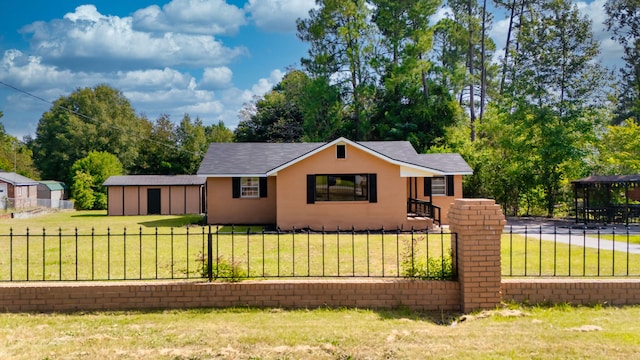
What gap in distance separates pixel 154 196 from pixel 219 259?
25.6 metres

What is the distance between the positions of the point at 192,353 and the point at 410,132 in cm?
3054

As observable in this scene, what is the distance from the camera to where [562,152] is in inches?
950

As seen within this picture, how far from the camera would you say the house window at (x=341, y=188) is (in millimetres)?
20422

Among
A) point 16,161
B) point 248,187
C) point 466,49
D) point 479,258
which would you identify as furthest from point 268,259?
point 16,161

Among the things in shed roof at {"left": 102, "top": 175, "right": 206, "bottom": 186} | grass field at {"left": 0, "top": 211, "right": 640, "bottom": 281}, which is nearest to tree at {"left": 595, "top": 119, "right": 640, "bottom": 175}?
grass field at {"left": 0, "top": 211, "right": 640, "bottom": 281}

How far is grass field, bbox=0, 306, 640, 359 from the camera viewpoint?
19.1ft

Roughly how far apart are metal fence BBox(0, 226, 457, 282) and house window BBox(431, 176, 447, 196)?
230 inches

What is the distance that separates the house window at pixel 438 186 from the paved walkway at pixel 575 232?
320 cm

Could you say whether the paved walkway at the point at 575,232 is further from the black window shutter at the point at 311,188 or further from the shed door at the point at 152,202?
the shed door at the point at 152,202

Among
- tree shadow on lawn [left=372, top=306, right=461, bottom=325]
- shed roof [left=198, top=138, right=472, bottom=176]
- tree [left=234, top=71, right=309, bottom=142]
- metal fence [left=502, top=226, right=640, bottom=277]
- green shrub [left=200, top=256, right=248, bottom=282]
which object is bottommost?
tree shadow on lawn [left=372, top=306, right=461, bottom=325]

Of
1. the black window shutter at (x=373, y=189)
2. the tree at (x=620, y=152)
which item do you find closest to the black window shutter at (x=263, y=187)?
the black window shutter at (x=373, y=189)

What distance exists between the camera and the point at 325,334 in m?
6.46

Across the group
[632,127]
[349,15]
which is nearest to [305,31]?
[349,15]

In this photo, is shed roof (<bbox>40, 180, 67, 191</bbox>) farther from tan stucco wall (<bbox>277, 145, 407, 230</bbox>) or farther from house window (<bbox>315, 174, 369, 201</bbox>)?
house window (<bbox>315, 174, 369, 201</bbox>)
